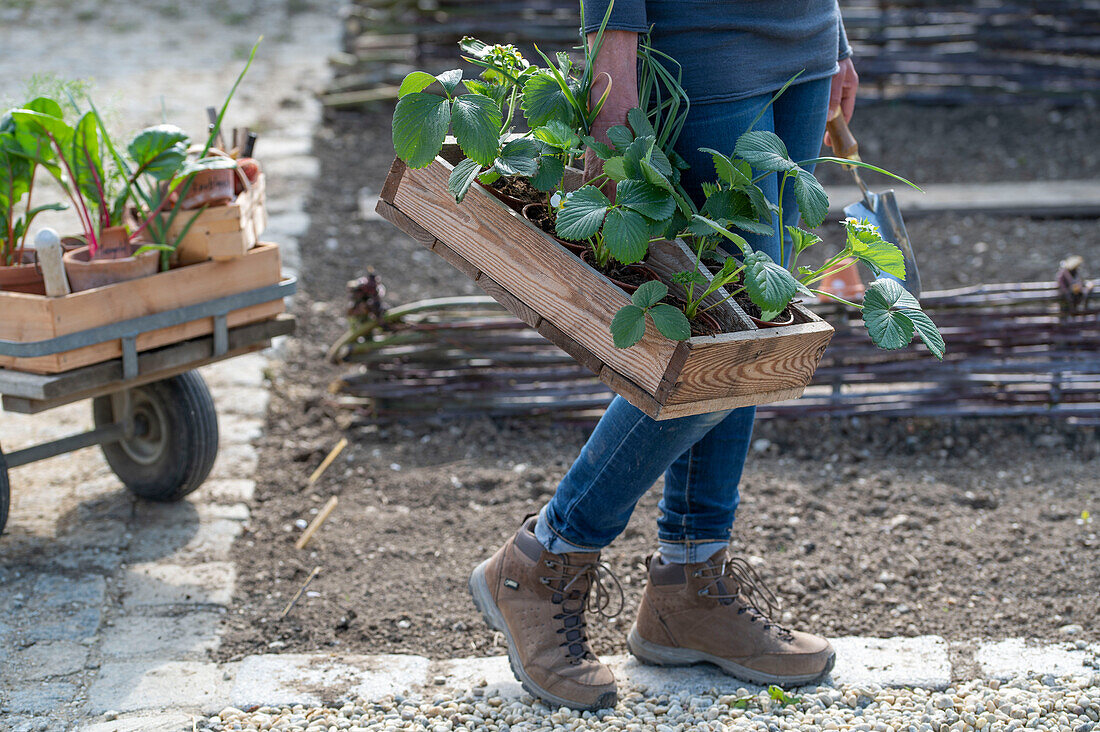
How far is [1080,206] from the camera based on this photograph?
487 centimetres

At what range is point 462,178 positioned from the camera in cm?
157

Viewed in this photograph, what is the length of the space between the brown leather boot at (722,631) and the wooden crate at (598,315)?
562 mm

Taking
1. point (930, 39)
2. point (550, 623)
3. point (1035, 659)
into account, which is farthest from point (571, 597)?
point (930, 39)

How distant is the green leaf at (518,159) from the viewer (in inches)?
62.4

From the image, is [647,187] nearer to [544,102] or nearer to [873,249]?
[544,102]

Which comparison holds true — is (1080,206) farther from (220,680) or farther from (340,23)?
(340,23)

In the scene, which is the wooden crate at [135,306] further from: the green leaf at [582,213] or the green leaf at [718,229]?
the green leaf at [718,229]

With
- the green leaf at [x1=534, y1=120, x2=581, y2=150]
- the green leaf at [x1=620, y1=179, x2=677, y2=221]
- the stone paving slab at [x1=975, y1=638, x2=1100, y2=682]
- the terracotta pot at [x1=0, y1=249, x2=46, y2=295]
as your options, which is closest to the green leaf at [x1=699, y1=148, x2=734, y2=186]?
the green leaf at [x1=620, y1=179, x2=677, y2=221]

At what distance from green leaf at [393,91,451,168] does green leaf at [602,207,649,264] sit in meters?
0.30

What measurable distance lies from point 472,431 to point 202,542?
900mm

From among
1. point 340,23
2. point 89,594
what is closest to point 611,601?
point 89,594

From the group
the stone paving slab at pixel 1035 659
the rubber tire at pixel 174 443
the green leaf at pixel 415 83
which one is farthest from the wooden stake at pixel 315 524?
the stone paving slab at pixel 1035 659

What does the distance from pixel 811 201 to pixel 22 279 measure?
1.73 meters

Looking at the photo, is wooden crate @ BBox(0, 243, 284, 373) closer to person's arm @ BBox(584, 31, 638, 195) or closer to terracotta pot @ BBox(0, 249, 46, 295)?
terracotta pot @ BBox(0, 249, 46, 295)
